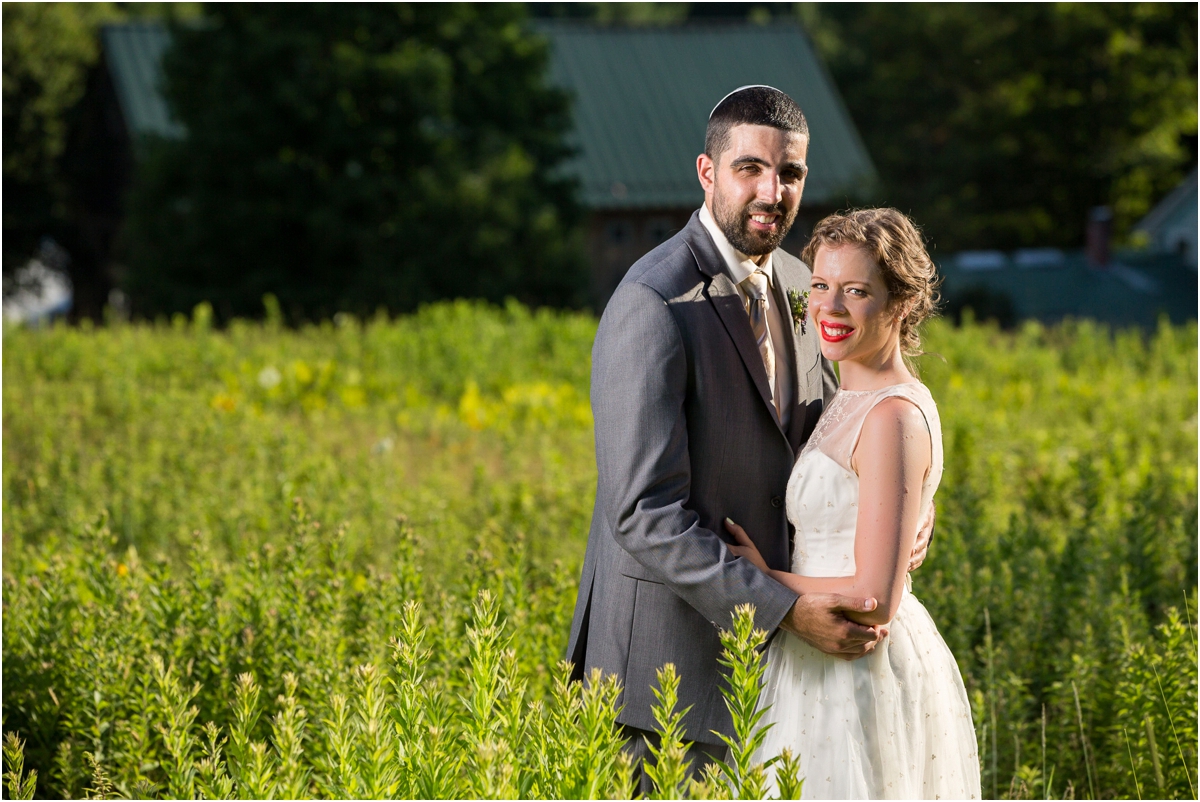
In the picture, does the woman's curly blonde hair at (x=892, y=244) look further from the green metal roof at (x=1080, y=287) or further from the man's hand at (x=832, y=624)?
the green metal roof at (x=1080, y=287)

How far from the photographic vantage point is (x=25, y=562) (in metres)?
4.89

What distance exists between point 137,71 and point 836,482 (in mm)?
30463

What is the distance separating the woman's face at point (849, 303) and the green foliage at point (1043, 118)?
33.3 metres

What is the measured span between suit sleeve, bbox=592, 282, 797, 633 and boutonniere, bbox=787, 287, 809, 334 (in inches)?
15.4

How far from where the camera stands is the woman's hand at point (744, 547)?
2656mm

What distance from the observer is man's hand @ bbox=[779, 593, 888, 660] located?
2508mm

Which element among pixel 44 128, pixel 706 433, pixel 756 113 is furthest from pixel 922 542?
pixel 44 128

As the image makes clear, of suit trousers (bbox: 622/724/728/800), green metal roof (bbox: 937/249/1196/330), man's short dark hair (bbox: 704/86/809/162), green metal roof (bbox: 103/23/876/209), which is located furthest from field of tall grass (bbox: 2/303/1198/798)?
green metal roof (bbox: 103/23/876/209)

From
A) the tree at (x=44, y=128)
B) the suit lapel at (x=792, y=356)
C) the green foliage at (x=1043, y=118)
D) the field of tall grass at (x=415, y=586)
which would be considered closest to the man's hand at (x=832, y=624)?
the field of tall grass at (x=415, y=586)

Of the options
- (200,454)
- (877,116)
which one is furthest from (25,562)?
(877,116)

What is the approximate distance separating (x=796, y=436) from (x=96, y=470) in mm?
4643

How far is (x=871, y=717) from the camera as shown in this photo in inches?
104

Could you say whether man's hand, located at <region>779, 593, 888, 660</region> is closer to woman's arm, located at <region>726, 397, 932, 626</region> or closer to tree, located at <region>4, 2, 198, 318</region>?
woman's arm, located at <region>726, 397, 932, 626</region>

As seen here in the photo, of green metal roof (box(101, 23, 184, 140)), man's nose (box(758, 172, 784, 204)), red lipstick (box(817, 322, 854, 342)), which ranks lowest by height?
red lipstick (box(817, 322, 854, 342))
